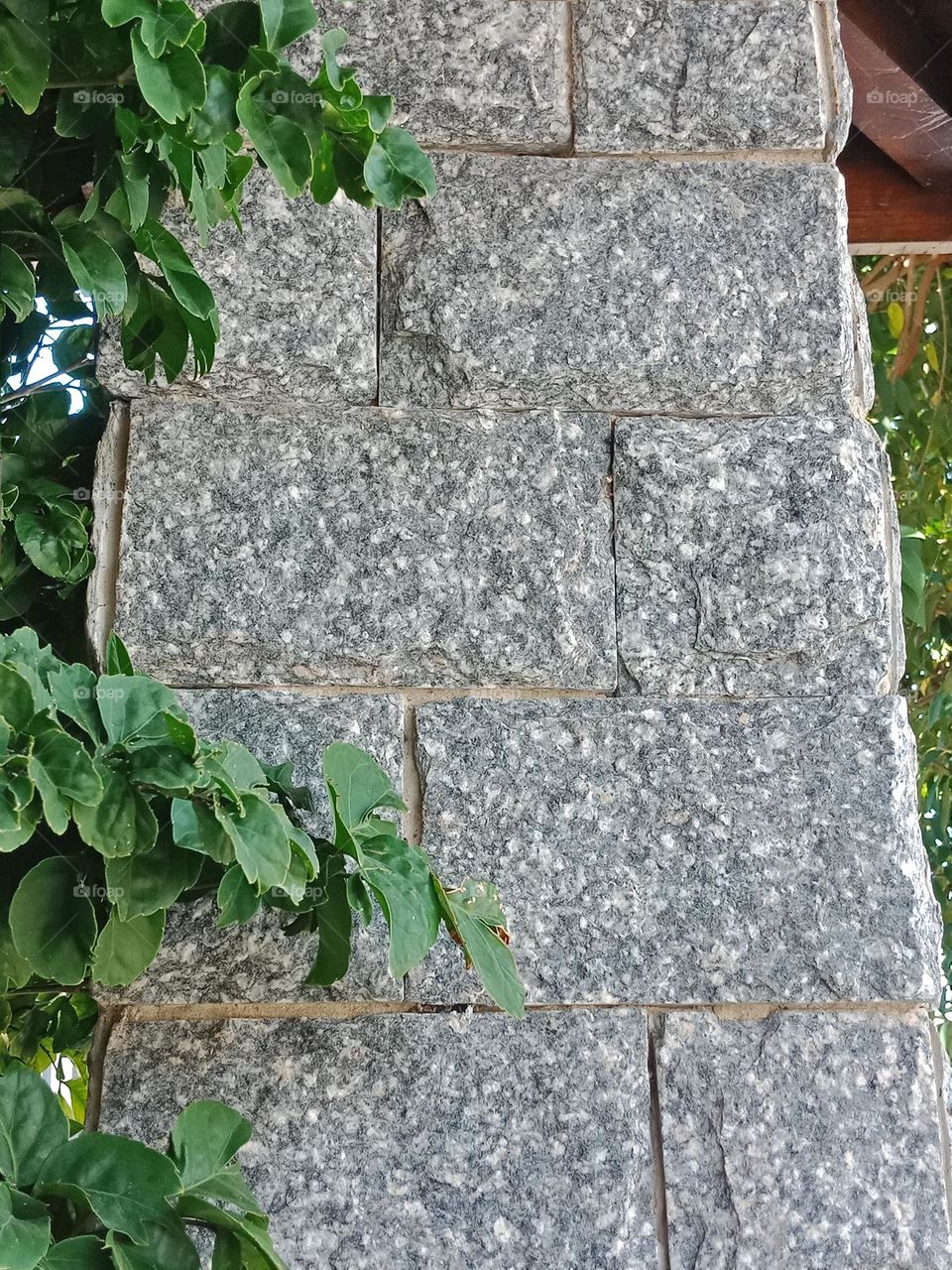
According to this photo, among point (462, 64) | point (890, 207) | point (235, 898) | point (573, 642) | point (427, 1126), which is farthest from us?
point (890, 207)

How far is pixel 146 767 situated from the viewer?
750 millimetres

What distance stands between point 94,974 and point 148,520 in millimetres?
586

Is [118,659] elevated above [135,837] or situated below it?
above

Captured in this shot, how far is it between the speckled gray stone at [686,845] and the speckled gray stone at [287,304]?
0.41 metres

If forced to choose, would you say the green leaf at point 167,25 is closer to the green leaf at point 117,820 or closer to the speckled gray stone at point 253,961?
the green leaf at point 117,820

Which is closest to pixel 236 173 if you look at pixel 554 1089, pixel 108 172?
pixel 108 172

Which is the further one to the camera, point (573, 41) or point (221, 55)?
point (573, 41)

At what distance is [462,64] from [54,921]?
1071 millimetres

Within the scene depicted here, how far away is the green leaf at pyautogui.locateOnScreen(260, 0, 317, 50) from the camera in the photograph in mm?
805

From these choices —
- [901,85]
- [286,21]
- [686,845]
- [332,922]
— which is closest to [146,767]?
[332,922]

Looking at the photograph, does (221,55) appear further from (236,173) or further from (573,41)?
(573,41)

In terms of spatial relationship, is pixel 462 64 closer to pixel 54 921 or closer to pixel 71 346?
pixel 71 346

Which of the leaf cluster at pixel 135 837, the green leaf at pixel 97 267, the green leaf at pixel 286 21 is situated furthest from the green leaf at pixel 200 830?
the green leaf at pixel 286 21

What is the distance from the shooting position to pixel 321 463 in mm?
1277
